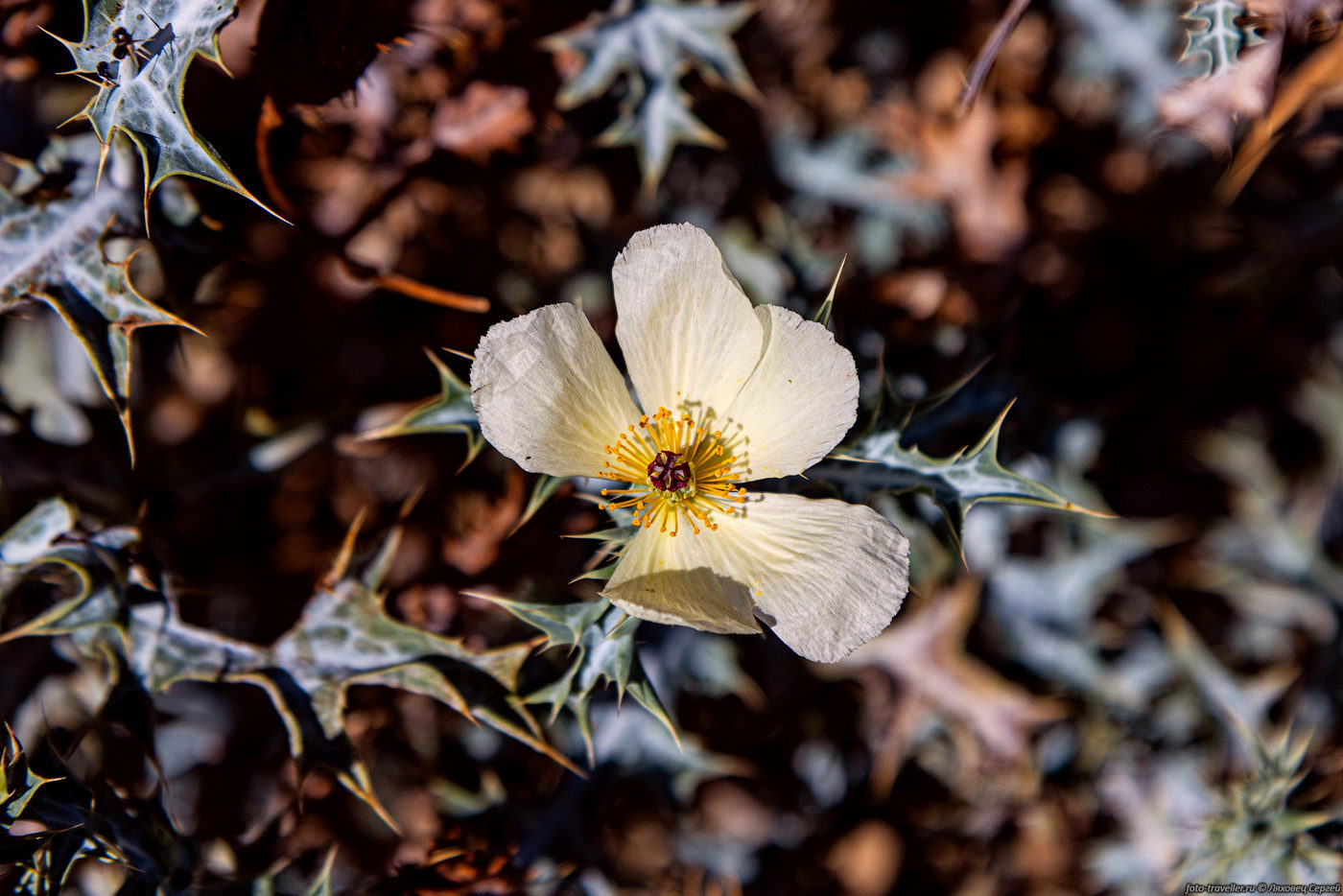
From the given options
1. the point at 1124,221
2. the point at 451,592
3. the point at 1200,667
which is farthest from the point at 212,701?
the point at 1124,221

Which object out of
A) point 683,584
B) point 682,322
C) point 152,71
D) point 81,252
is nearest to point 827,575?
point 683,584

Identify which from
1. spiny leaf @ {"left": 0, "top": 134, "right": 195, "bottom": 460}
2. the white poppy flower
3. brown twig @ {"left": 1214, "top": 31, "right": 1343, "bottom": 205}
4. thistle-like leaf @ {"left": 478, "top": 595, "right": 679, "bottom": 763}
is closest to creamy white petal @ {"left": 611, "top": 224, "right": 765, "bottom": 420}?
the white poppy flower

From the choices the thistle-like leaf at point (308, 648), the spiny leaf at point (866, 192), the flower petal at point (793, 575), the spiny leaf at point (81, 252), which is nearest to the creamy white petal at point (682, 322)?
the flower petal at point (793, 575)

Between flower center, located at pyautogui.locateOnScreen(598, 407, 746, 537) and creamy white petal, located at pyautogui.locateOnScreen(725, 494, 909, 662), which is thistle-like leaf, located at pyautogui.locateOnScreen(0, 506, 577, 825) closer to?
flower center, located at pyautogui.locateOnScreen(598, 407, 746, 537)

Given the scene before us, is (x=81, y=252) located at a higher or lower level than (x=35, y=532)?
higher

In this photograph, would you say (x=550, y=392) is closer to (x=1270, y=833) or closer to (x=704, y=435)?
(x=704, y=435)

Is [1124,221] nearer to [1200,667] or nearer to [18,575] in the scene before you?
[1200,667]
